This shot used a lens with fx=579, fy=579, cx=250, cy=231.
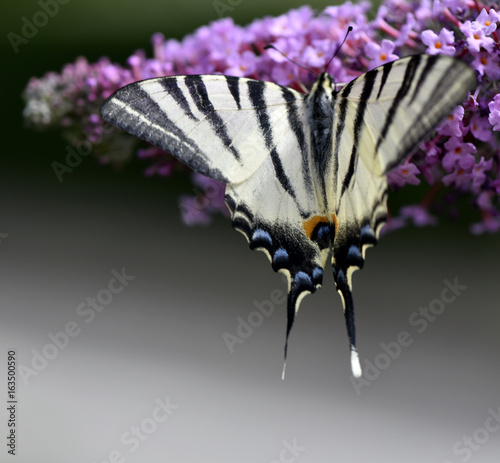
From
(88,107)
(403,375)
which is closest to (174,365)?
(403,375)

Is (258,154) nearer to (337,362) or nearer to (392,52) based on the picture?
(392,52)
